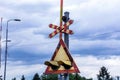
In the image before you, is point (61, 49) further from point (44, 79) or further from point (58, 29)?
point (44, 79)

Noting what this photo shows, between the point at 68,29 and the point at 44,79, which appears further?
the point at 44,79

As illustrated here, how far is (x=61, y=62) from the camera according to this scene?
41.6 ft

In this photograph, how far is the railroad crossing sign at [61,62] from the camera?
41.9ft

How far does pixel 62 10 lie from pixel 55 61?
149 cm

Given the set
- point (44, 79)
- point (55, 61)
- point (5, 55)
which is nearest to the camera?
point (55, 61)

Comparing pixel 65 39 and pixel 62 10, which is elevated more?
pixel 62 10

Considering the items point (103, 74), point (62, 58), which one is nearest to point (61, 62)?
point (62, 58)

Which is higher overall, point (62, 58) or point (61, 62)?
point (62, 58)

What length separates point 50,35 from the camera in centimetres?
1350

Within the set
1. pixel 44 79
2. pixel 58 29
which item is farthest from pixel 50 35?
pixel 44 79

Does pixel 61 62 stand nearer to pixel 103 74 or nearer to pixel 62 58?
pixel 62 58

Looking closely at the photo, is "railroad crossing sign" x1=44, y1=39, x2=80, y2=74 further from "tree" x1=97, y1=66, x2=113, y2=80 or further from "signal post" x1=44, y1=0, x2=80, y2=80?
"tree" x1=97, y1=66, x2=113, y2=80

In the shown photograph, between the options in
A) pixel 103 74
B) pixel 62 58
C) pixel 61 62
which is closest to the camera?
pixel 61 62

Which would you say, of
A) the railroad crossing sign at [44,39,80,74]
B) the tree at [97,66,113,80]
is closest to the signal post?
the railroad crossing sign at [44,39,80,74]
